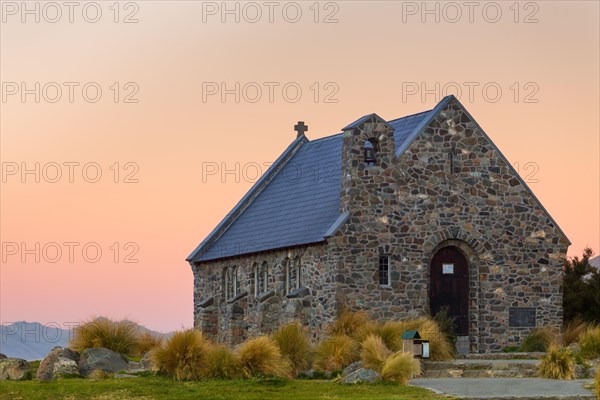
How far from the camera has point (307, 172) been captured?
54750 mm

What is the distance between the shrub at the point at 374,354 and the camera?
34.4 metres

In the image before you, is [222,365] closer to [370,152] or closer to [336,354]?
[336,354]

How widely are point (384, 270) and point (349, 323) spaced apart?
11.0 feet

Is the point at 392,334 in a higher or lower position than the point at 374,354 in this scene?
higher

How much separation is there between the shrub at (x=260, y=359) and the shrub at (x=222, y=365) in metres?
0.19

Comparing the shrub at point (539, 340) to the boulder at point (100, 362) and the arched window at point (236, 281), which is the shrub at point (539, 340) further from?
the boulder at point (100, 362)

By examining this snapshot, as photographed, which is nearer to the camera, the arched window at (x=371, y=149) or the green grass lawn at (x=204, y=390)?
the green grass lawn at (x=204, y=390)

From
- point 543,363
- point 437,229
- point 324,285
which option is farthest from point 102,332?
point 543,363

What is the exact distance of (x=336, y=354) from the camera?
37188 millimetres

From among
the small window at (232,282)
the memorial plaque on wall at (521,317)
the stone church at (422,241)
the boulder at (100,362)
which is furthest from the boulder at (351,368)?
the small window at (232,282)

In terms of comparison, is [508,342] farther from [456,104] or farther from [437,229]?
[456,104]

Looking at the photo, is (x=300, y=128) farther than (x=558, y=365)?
Yes

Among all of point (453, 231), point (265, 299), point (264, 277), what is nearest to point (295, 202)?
point (264, 277)

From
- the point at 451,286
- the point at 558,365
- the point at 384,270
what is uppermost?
the point at 384,270
